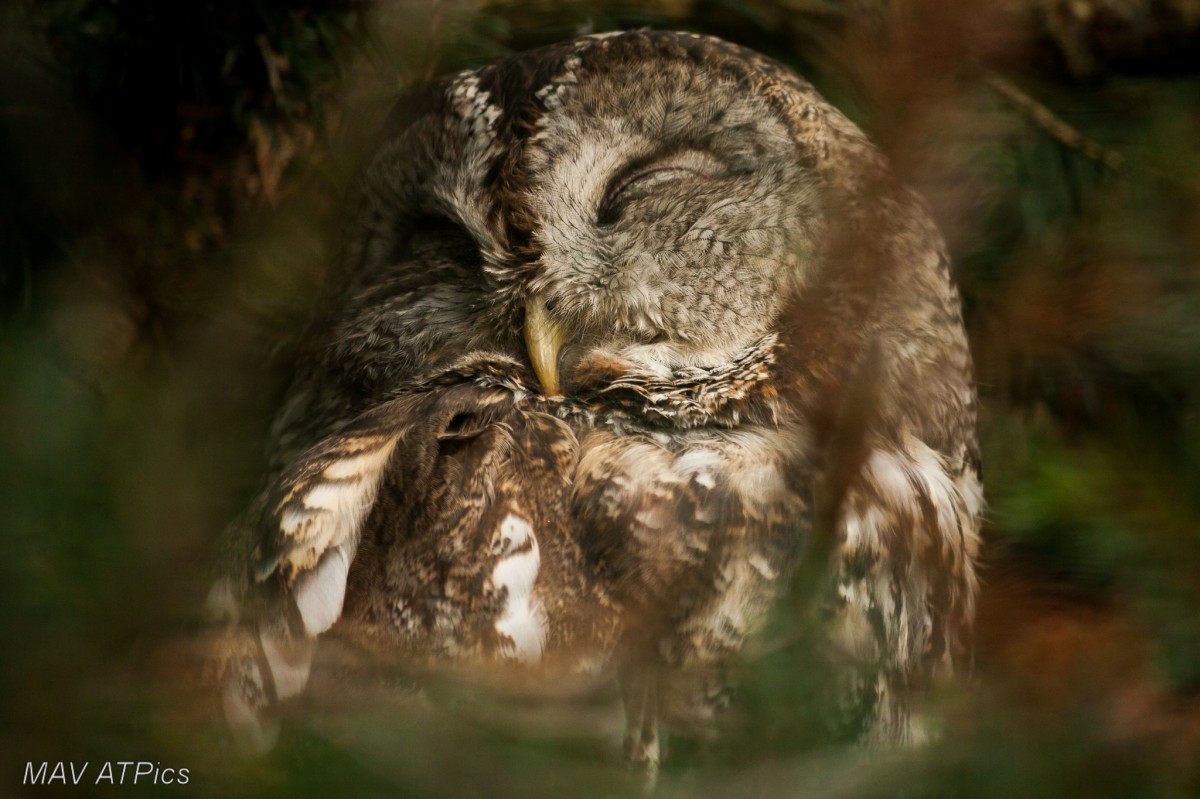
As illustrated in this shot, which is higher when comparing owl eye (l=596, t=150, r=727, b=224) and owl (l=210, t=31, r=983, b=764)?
owl eye (l=596, t=150, r=727, b=224)

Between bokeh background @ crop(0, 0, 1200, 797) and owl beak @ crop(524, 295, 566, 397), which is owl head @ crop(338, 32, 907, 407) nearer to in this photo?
owl beak @ crop(524, 295, 566, 397)

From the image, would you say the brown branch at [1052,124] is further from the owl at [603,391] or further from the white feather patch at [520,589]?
the white feather patch at [520,589]

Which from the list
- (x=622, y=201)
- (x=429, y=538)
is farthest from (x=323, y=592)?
(x=622, y=201)

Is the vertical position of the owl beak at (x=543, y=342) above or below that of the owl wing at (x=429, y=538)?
above

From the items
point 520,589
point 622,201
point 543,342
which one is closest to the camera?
point 520,589

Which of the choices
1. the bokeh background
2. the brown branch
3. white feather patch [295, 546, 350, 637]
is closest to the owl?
white feather patch [295, 546, 350, 637]

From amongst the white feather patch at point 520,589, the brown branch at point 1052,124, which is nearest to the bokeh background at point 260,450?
the brown branch at point 1052,124

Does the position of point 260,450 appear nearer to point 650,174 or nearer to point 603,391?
point 603,391
